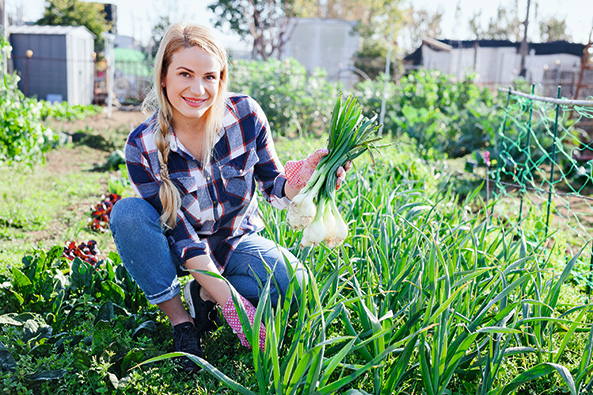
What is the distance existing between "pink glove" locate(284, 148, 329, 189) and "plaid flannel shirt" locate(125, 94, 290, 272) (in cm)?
8

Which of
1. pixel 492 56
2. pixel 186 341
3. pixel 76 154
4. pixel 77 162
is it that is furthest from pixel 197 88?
pixel 492 56

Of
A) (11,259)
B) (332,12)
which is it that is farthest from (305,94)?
(332,12)

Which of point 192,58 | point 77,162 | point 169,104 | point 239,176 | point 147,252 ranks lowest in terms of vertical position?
point 77,162

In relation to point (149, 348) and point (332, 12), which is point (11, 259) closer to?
point (149, 348)

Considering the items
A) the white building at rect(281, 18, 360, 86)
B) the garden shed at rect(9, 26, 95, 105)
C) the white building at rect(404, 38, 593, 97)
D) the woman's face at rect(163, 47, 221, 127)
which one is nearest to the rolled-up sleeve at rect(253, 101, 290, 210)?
the woman's face at rect(163, 47, 221, 127)

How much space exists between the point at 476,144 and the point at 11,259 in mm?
4990

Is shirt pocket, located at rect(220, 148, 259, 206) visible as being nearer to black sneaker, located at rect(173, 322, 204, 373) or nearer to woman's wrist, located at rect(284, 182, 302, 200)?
woman's wrist, located at rect(284, 182, 302, 200)

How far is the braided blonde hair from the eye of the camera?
167 cm

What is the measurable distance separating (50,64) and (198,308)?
13.3 metres

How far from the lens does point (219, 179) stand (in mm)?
1829

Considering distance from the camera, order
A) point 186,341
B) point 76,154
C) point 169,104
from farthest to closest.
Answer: point 76,154 < point 169,104 < point 186,341

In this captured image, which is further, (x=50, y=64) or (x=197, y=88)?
(x=50, y=64)

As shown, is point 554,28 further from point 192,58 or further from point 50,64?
point 192,58

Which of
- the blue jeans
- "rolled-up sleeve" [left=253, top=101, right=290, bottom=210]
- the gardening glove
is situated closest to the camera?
the gardening glove
